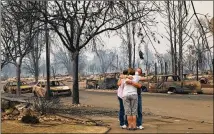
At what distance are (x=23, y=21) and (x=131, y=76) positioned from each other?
25.7ft

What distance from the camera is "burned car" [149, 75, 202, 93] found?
3039cm

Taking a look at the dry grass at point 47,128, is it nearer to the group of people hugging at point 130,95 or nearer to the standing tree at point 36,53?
the group of people hugging at point 130,95

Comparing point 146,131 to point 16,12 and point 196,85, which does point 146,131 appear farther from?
point 196,85

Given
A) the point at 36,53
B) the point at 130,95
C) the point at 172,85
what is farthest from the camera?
the point at 36,53

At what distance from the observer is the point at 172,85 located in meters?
31.6

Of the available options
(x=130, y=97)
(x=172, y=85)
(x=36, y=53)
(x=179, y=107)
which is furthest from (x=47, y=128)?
(x=36, y=53)

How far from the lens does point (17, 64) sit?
33.2 m

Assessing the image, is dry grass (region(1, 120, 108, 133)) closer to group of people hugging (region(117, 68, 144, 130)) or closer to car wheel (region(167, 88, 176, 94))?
group of people hugging (region(117, 68, 144, 130))

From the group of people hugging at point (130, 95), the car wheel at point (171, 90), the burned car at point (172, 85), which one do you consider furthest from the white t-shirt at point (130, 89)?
the car wheel at point (171, 90)

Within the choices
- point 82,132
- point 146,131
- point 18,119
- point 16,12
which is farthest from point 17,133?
point 16,12

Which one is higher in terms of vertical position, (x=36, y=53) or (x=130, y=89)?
(x=36, y=53)

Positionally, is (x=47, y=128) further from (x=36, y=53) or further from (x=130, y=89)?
(x=36, y=53)

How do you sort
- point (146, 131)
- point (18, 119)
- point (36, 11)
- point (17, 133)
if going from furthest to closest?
1. point (36, 11)
2. point (18, 119)
3. point (146, 131)
4. point (17, 133)

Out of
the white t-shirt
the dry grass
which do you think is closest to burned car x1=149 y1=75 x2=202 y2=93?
the white t-shirt
